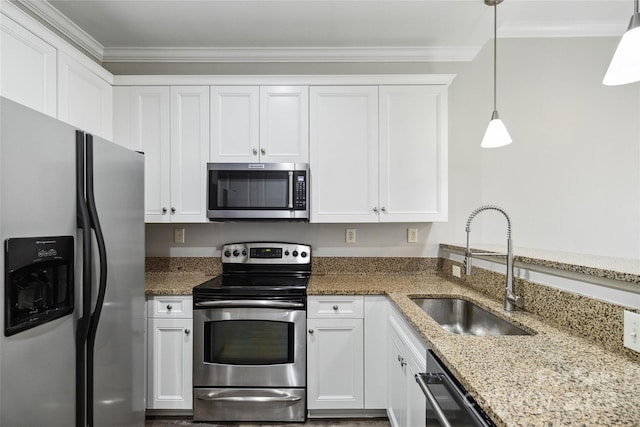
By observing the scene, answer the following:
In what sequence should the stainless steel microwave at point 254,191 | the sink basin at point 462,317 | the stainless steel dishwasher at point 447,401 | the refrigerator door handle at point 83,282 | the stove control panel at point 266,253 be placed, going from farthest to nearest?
the stove control panel at point 266,253, the stainless steel microwave at point 254,191, the sink basin at point 462,317, the refrigerator door handle at point 83,282, the stainless steel dishwasher at point 447,401

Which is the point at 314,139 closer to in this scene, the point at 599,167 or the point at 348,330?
the point at 348,330

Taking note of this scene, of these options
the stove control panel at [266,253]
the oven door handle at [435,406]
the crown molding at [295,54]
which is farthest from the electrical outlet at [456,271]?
the crown molding at [295,54]

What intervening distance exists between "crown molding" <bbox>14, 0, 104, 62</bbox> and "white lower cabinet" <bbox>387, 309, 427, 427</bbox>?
276 cm

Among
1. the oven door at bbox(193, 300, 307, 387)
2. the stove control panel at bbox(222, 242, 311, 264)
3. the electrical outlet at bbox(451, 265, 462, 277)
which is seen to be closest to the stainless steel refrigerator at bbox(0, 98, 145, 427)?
the oven door at bbox(193, 300, 307, 387)

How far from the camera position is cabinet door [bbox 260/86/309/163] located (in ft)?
7.55

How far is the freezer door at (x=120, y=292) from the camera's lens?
1.48 metres

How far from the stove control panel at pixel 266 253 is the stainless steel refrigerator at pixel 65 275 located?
0.83 metres

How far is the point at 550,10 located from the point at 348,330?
102 inches

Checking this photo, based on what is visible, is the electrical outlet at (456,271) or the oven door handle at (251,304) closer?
the oven door handle at (251,304)

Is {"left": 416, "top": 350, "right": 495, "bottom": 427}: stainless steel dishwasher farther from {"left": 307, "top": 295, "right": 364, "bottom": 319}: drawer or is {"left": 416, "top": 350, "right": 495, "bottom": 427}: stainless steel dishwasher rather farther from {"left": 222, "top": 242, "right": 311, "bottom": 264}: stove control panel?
{"left": 222, "top": 242, "right": 311, "bottom": 264}: stove control panel

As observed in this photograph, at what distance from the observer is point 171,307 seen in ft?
6.79

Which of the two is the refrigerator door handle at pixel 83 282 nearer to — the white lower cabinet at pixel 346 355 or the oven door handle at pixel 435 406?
the white lower cabinet at pixel 346 355

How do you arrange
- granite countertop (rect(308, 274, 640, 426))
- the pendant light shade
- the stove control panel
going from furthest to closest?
the stove control panel, the pendant light shade, granite countertop (rect(308, 274, 640, 426))

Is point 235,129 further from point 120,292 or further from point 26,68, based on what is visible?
point 120,292
